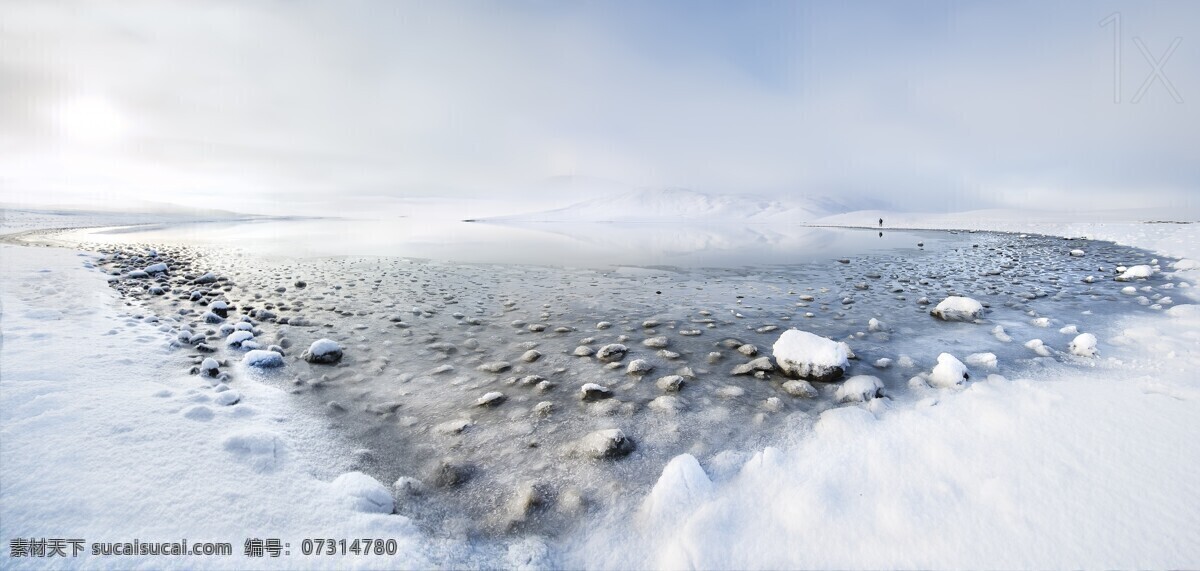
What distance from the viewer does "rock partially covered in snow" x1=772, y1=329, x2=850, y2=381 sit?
4.18 metres

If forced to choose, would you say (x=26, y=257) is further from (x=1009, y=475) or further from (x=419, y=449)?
(x=1009, y=475)

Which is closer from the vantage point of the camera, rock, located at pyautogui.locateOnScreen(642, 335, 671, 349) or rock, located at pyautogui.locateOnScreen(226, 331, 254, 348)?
rock, located at pyautogui.locateOnScreen(226, 331, 254, 348)

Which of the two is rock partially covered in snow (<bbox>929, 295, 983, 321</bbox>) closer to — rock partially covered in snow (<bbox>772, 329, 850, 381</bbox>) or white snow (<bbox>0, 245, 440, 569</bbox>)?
rock partially covered in snow (<bbox>772, 329, 850, 381</bbox>)

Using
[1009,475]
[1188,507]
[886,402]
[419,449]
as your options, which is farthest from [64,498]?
[1188,507]

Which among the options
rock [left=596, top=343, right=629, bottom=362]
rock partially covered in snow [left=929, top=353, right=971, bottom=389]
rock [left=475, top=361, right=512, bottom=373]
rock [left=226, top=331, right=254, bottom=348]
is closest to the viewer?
rock partially covered in snow [left=929, top=353, right=971, bottom=389]

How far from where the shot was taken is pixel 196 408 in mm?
3145

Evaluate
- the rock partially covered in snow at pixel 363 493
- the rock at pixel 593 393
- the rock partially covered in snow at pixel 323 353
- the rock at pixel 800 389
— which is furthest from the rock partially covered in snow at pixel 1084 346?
the rock partially covered in snow at pixel 323 353

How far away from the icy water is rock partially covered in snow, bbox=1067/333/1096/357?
0.23 meters

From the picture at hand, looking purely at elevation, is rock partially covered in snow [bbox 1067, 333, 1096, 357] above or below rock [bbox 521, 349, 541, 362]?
above

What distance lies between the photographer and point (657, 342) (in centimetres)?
552

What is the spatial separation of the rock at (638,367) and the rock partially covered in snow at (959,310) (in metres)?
5.08

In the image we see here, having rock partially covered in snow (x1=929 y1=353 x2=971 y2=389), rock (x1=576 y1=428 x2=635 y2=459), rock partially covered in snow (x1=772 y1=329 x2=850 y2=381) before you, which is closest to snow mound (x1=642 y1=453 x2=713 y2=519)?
rock (x1=576 y1=428 x2=635 y2=459)

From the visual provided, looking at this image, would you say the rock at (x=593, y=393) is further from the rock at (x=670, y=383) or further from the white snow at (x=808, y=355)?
the white snow at (x=808, y=355)

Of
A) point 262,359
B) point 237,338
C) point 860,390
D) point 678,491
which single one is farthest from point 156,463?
point 860,390
